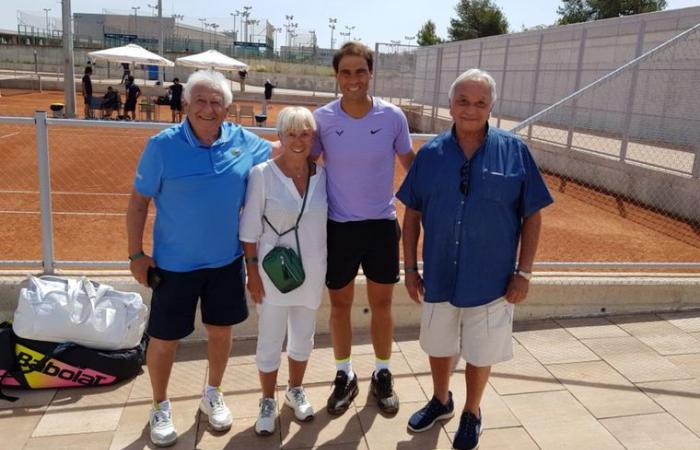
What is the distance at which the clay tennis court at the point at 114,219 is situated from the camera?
660 cm

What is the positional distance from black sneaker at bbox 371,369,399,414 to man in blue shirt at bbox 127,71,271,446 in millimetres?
928

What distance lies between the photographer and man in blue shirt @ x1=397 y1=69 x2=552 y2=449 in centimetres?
262

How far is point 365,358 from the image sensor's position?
390 cm

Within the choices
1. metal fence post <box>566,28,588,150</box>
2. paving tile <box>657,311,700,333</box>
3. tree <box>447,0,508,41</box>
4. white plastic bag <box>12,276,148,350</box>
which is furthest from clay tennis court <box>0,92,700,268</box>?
tree <box>447,0,508,41</box>

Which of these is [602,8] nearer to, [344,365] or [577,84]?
[577,84]

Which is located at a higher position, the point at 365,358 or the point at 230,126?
the point at 230,126

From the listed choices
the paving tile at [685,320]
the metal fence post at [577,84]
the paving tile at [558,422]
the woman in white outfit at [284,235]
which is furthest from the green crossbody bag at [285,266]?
the metal fence post at [577,84]

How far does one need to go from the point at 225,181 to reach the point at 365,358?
177cm

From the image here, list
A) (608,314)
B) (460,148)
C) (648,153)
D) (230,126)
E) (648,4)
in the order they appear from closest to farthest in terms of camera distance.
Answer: (460,148) < (230,126) < (608,314) < (648,153) < (648,4)

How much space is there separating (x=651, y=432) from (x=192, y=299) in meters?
2.55

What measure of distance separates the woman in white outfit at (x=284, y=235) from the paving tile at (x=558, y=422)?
1.32 meters

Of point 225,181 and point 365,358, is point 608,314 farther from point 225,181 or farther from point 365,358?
point 225,181

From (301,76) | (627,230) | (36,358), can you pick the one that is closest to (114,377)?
(36,358)

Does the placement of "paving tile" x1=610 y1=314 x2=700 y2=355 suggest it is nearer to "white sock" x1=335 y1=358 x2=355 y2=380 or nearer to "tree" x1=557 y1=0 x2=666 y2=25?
"white sock" x1=335 y1=358 x2=355 y2=380
